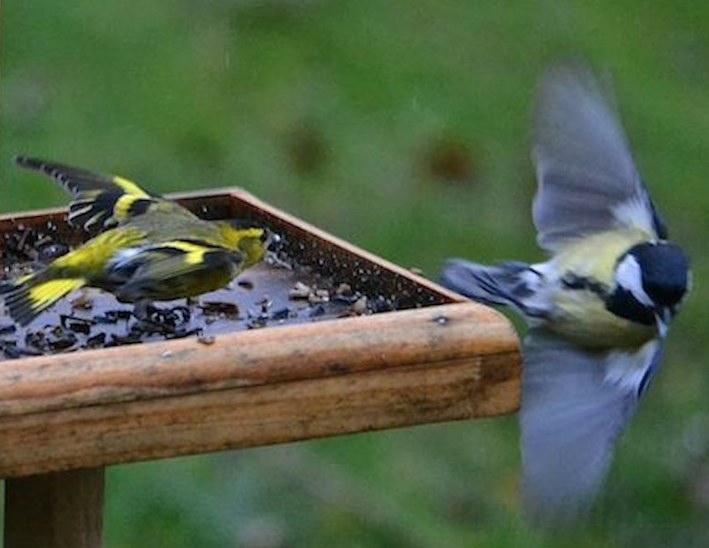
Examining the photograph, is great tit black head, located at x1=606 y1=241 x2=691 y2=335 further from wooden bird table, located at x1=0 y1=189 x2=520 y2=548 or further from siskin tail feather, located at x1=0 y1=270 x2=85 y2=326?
siskin tail feather, located at x1=0 y1=270 x2=85 y2=326

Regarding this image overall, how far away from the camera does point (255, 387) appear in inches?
99.1

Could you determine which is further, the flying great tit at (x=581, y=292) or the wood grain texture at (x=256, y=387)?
the flying great tit at (x=581, y=292)

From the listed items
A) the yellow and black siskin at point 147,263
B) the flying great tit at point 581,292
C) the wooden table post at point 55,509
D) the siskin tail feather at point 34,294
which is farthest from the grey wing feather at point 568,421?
the siskin tail feather at point 34,294

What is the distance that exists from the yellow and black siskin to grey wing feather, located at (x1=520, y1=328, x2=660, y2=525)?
1.92ft

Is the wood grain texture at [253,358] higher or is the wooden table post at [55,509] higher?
the wood grain texture at [253,358]

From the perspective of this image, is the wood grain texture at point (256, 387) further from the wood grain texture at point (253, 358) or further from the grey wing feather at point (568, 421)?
the grey wing feather at point (568, 421)

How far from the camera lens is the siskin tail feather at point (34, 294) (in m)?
2.72

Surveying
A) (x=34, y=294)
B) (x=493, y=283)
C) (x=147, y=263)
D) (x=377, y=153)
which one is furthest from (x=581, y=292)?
(x=377, y=153)

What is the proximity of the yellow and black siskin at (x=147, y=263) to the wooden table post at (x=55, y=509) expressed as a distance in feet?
0.85

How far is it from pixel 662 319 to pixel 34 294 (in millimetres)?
1141

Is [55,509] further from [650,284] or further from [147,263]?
[650,284]

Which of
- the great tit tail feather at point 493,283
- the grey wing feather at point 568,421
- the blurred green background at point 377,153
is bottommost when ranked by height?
the blurred green background at point 377,153

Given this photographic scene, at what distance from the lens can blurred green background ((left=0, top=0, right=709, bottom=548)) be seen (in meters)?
4.75

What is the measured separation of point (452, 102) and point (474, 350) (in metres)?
3.42
